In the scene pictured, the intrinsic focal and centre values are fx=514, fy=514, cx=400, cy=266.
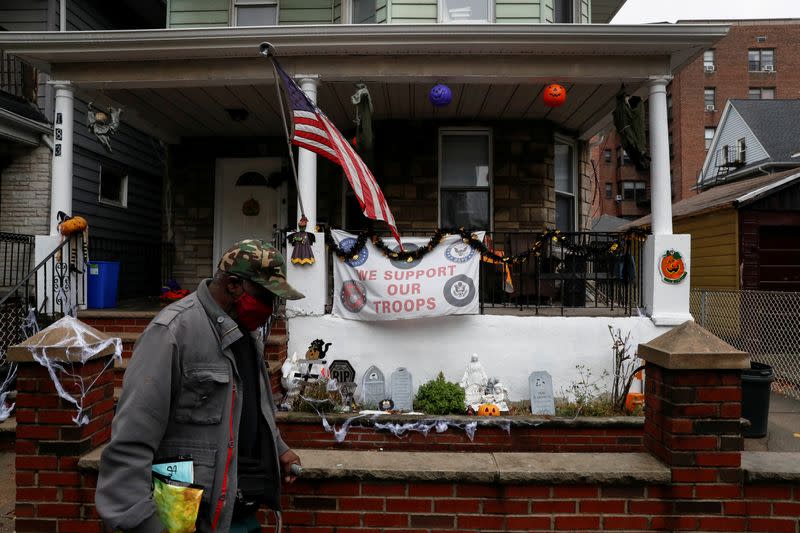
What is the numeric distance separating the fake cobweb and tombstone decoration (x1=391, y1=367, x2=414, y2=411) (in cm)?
327

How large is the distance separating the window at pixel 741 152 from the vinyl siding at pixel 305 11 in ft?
67.8

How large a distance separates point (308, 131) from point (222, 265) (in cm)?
328

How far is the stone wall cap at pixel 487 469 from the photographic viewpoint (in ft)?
8.14

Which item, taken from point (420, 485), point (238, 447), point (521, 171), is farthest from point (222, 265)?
point (521, 171)

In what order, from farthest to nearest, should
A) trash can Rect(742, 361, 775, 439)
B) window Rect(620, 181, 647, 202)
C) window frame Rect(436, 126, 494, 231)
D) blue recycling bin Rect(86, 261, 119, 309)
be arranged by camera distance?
window Rect(620, 181, 647, 202), window frame Rect(436, 126, 494, 231), blue recycling bin Rect(86, 261, 119, 309), trash can Rect(742, 361, 775, 439)

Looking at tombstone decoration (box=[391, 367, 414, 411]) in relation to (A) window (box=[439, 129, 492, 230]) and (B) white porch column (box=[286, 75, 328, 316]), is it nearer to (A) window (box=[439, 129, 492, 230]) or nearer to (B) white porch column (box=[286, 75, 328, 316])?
(B) white porch column (box=[286, 75, 328, 316])

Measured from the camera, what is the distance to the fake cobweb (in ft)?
8.33

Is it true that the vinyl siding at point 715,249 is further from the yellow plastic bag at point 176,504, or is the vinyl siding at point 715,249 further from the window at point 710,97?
the window at point 710,97

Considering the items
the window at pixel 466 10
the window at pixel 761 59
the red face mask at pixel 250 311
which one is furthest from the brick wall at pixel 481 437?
the window at pixel 761 59

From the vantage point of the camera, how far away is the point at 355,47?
6.03m

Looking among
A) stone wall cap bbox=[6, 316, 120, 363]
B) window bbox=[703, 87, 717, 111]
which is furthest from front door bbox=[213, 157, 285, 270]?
window bbox=[703, 87, 717, 111]

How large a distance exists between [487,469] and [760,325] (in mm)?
9489

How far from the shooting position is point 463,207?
827 cm

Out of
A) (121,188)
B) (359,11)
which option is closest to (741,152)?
(359,11)
